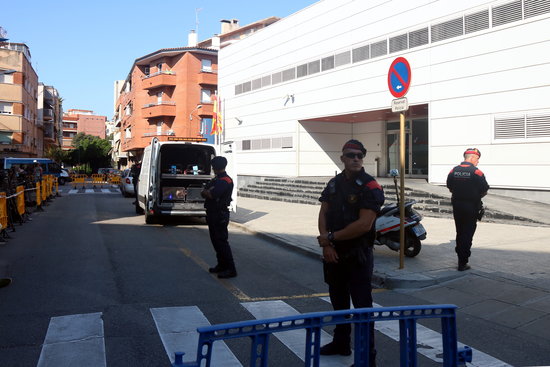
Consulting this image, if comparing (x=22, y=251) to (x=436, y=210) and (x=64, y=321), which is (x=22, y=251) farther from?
(x=436, y=210)

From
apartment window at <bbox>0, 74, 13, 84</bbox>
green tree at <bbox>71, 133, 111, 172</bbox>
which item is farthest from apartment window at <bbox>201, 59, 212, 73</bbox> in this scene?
green tree at <bbox>71, 133, 111, 172</bbox>

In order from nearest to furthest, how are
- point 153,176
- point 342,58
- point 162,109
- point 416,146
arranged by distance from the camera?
point 153,176 → point 342,58 → point 416,146 → point 162,109

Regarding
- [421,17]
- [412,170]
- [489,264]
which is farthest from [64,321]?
[412,170]

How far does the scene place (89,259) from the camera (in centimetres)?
825

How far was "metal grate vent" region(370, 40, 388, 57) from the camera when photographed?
19812 mm

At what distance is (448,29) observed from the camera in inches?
676

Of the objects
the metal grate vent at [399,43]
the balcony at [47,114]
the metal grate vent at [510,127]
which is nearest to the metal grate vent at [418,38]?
the metal grate vent at [399,43]

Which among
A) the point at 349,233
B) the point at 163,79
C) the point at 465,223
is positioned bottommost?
the point at 465,223

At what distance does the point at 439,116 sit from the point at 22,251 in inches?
564

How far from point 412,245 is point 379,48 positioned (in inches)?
547

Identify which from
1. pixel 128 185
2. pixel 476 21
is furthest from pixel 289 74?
pixel 476 21

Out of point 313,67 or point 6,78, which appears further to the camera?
point 6,78

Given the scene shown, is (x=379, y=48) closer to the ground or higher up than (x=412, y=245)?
higher up

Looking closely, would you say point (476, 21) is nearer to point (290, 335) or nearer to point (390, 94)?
point (390, 94)
